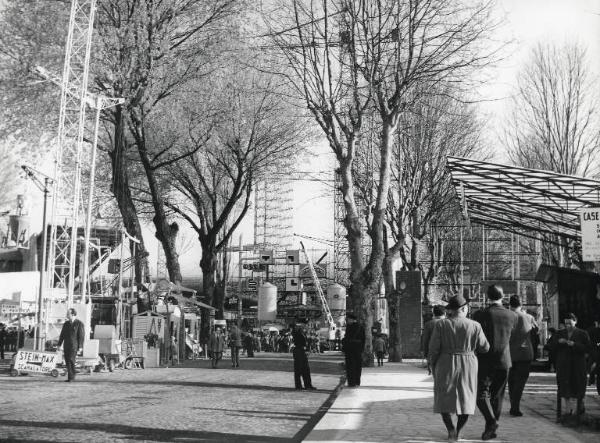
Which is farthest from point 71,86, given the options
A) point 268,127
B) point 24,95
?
point 268,127

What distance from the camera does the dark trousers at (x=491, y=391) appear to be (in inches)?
326

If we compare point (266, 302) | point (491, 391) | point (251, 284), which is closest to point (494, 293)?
point (491, 391)

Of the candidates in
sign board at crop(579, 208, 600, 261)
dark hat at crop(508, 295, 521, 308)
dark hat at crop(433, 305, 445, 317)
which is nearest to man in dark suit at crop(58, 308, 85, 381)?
dark hat at crop(433, 305, 445, 317)

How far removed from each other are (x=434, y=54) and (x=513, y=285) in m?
17.3

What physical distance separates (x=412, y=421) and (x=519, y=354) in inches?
74.2

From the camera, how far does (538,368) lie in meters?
23.1

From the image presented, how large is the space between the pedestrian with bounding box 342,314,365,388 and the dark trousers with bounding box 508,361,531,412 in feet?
17.4

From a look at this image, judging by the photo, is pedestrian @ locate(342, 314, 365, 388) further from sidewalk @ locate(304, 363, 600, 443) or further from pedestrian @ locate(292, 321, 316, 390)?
pedestrian @ locate(292, 321, 316, 390)

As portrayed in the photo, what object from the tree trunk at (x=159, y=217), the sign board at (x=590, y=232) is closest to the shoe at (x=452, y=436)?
the sign board at (x=590, y=232)

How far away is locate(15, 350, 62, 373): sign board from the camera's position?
20297 millimetres

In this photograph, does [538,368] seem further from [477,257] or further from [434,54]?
[477,257]

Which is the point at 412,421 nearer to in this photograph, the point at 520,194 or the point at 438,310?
the point at 438,310

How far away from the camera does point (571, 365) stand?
10750 millimetres

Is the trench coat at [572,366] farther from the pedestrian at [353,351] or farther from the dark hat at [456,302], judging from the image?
the pedestrian at [353,351]
